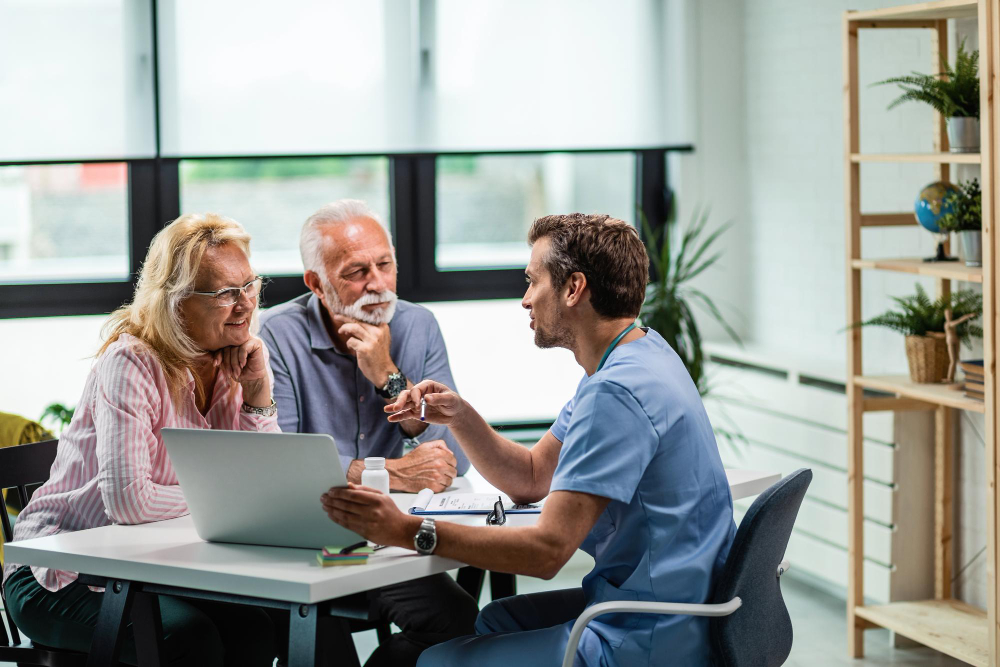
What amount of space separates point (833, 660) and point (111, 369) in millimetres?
2442

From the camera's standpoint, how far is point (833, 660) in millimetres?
3553

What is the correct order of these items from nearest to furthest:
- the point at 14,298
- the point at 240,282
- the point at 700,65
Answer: the point at 240,282 → the point at 14,298 → the point at 700,65

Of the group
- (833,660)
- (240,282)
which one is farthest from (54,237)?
(833,660)

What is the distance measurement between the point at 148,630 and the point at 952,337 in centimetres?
247

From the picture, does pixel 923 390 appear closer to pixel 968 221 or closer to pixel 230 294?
pixel 968 221

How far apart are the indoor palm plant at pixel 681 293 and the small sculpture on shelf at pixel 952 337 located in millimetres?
1034

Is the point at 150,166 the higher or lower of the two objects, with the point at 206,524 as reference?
higher

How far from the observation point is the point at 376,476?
7.02 ft

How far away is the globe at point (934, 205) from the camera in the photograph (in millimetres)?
3291

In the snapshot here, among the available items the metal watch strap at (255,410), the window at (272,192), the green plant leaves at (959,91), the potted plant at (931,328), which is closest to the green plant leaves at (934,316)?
the potted plant at (931,328)

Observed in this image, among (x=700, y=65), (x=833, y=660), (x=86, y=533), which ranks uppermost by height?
(x=700, y=65)

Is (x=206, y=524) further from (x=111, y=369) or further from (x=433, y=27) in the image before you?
(x=433, y=27)

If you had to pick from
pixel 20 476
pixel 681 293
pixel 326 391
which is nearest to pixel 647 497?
pixel 326 391

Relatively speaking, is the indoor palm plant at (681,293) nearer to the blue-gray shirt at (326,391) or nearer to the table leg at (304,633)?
the blue-gray shirt at (326,391)
